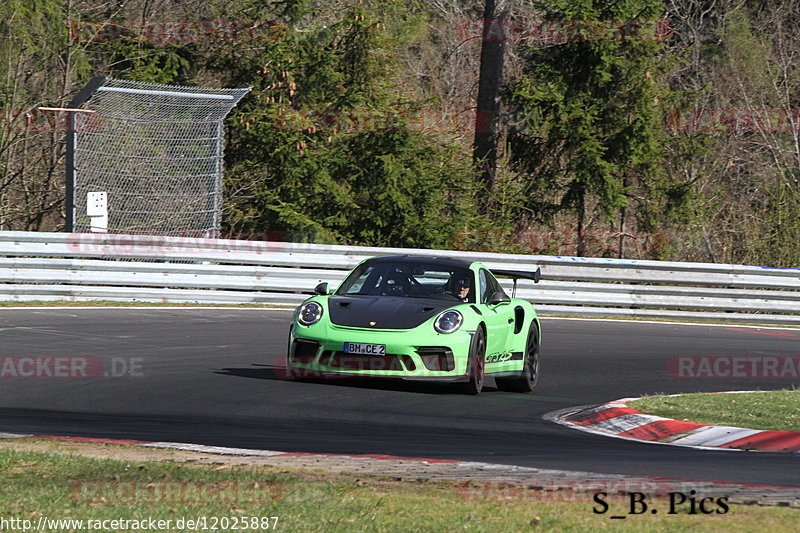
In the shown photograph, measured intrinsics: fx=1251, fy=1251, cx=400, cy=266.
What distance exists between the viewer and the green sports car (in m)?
11.1

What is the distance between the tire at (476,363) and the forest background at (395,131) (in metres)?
13.1

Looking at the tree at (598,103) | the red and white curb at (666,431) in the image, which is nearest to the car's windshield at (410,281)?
the red and white curb at (666,431)

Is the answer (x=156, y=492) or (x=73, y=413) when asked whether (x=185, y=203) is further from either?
(x=156, y=492)

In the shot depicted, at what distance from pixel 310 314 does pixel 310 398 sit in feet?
3.51

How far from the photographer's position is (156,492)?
616 cm

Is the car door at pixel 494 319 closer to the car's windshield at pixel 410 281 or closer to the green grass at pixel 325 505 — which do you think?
the car's windshield at pixel 410 281

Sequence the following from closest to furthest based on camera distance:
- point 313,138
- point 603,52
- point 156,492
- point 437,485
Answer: point 156,492 → point 437,485 → point 313,138 → point 603,52

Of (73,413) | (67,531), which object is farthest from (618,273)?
(67,531)

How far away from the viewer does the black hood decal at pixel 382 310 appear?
11289mm

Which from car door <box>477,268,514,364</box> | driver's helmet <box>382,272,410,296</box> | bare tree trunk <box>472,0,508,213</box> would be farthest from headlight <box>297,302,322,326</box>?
bare tree trunk <box>472,0,508,213</box>

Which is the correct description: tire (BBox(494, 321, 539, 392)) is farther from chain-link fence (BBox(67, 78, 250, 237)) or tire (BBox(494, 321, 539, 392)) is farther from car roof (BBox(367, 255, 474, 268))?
chain-link fence (BBox(67, 78, 250, 237))

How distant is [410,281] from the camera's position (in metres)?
12.3

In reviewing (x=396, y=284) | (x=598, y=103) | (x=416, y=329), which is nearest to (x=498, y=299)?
(x=396, y=284)

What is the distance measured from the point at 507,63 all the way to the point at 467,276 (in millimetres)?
29112
